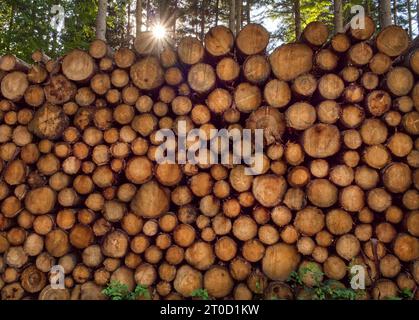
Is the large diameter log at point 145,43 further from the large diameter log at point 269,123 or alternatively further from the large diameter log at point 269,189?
the large diameter log at point 269,189

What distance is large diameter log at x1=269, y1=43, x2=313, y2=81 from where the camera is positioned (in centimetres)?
301

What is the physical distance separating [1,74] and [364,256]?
12.8 ft

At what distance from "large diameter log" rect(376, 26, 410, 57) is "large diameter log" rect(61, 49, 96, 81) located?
8.69 feet

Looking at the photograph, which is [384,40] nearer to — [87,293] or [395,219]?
[395,219]

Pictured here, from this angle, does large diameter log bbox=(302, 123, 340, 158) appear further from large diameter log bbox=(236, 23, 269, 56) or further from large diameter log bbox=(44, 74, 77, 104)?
large diameter log bbox=(44, 74, 77, 104)

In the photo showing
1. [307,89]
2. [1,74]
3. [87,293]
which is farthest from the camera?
[1,74]

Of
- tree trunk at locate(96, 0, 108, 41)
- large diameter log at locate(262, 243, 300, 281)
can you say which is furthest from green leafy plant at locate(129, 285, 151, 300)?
tree trunk at locate(96, 0, 108, 41)

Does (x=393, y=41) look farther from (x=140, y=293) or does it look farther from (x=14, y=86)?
(x=14, y=86)

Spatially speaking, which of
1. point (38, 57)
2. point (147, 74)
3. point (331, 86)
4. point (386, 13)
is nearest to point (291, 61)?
point (331, 86)

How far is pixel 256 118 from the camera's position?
3047 mm

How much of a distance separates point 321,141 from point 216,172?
0.97 metres

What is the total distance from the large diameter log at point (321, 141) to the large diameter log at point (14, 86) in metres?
2.80

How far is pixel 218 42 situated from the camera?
305cm
